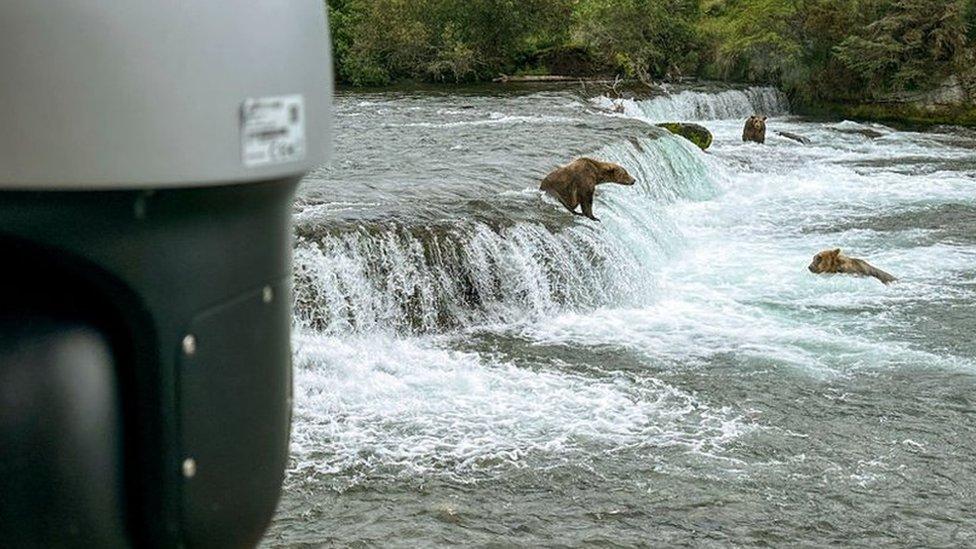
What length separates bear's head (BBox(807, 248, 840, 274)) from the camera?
10453 mm

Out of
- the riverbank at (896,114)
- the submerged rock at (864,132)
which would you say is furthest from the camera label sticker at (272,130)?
the riverbank at (896,114)

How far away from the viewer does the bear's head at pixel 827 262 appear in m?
10.5

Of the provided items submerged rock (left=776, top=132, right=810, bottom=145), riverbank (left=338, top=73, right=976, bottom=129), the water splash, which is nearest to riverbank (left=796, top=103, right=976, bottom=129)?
riverbank (left=338, top=73, right=976, bottom=129)

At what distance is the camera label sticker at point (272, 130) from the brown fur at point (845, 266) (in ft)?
32.7

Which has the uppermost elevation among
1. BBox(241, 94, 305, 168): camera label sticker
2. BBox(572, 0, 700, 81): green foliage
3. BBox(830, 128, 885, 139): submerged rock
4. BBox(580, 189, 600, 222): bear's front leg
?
BBox(572, 0, 700, 81): green foliage

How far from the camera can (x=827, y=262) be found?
413 inches

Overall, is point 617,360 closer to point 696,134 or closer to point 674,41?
point 696,134

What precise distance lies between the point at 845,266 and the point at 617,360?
328 cm

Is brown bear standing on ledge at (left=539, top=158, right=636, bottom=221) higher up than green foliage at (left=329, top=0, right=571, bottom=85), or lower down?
lower down

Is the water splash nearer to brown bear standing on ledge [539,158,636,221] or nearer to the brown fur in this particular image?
brown bear standing on ledge [539,158,636,221]

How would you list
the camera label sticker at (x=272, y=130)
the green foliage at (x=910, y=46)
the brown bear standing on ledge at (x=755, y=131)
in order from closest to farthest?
the camera label sticker at (x=272, y=130), the brown bear standing on ledge at (x=755, y=131), the green foliage at (x=910, y=46)

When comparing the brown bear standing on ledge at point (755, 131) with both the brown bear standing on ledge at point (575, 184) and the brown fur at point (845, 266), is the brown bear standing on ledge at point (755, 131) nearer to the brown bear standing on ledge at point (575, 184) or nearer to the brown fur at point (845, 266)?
the brown bear standing on ledge at point (575, 184)

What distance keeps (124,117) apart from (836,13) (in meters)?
27.1

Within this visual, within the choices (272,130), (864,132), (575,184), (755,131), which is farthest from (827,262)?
(864,132)
